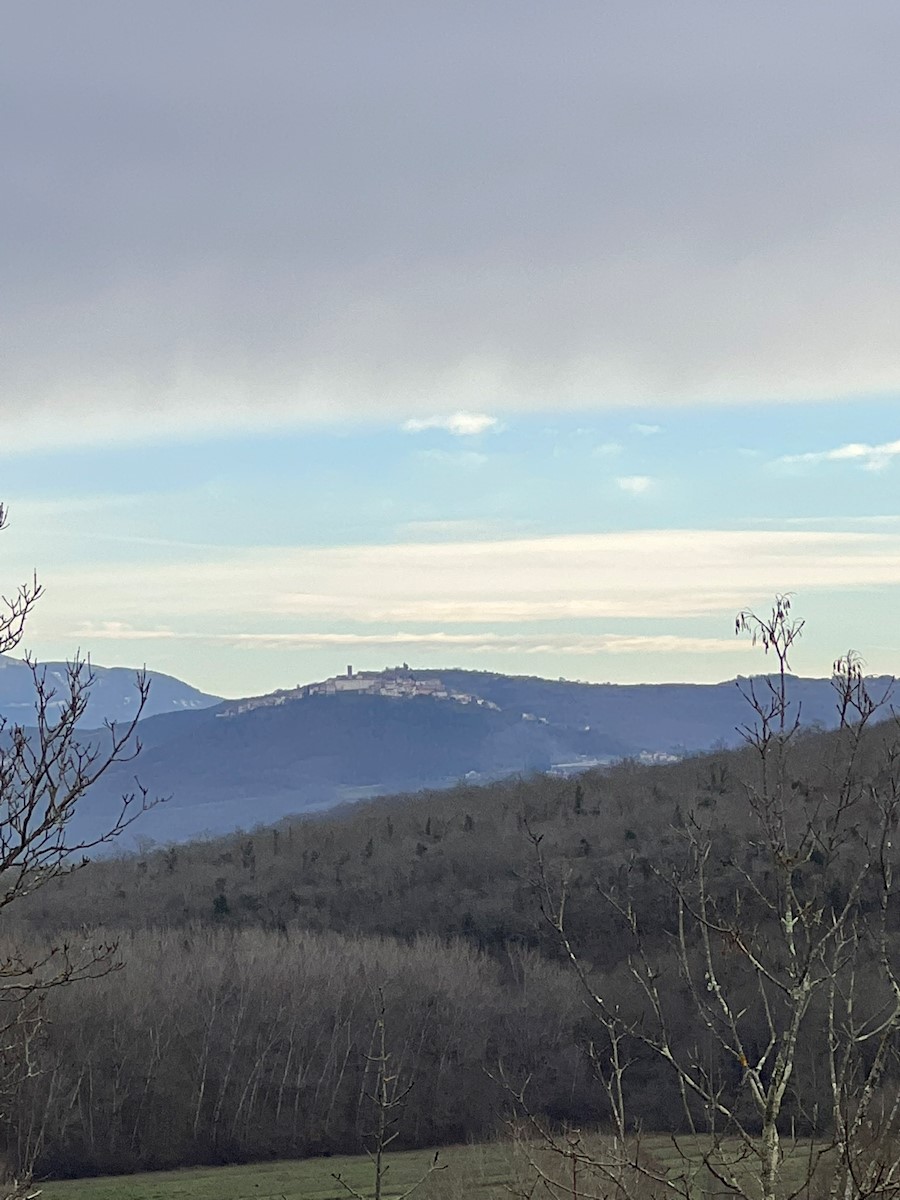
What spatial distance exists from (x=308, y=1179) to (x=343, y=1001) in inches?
676

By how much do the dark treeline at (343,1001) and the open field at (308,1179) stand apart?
2890 millimetres

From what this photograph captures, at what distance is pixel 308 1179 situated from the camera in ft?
243

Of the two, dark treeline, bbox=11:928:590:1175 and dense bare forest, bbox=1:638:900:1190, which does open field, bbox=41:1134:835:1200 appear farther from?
dark treeline, bbox=11:928:590:1175

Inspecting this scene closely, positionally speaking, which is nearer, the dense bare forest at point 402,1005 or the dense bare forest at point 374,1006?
the dense bare forest at point 402,1005

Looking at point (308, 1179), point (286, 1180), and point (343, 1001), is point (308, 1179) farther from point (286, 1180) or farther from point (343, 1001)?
point (343, 1001)

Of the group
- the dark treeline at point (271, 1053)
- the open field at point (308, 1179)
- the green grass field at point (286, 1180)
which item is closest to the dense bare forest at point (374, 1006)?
the dark treeline at point (271, 1053)

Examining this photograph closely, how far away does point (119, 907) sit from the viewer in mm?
120938

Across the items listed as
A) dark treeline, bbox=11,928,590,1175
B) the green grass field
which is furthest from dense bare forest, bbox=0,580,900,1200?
the green grass field

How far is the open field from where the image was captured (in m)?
64.0

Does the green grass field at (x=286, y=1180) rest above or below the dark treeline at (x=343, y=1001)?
below

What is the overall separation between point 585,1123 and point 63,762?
74296mm

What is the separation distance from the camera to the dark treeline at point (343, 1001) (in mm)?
80062

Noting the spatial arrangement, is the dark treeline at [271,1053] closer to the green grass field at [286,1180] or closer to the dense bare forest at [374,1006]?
the dense bare forest at [374,1006]

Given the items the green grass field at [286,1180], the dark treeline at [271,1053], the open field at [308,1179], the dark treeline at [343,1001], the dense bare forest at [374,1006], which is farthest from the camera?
the dark treeline at [343,1001]
